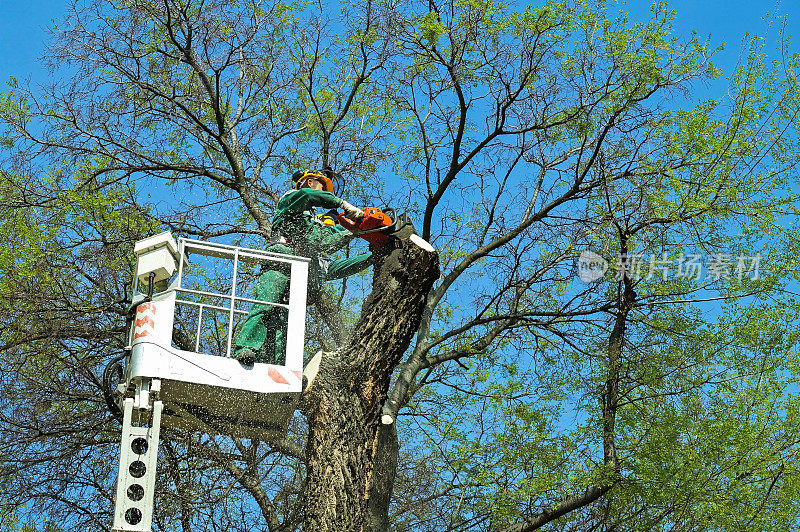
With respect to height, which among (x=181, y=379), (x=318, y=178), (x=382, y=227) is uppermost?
(x=318, y=178)

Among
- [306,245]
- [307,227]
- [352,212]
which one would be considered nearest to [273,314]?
[306,245]

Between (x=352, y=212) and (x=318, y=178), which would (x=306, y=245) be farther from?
(x=318, y=178)

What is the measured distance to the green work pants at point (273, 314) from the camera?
347 inches

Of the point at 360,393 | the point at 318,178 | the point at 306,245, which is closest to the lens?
the point at 360,393

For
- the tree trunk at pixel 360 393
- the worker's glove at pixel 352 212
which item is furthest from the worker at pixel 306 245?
the tree trunk at pixel 360 393

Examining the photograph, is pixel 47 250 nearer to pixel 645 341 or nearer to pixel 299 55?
pixel 299 55

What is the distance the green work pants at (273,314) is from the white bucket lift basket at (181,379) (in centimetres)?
18

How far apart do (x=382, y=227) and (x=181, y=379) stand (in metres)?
2.34

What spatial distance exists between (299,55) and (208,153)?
1987mm

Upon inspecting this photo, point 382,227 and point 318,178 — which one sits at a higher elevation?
point 318,178

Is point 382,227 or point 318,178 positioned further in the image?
point 318,178

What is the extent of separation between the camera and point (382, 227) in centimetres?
920

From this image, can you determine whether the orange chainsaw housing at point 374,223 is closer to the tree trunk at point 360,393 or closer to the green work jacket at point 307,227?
the tree trunk at point 360,393

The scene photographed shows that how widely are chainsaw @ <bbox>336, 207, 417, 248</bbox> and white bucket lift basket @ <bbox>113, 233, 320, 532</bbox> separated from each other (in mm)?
631
